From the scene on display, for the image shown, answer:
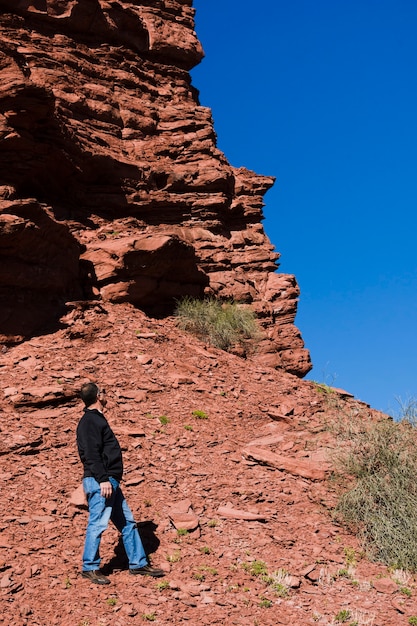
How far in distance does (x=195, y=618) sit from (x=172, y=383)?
6.29 metres

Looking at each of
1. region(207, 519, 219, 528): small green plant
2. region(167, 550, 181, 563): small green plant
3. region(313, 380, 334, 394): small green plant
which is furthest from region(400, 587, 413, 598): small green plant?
region(313, 380, 334, 394): small green plant

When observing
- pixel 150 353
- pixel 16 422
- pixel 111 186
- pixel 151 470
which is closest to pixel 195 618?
pixel 151 470

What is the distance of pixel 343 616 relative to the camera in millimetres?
6578

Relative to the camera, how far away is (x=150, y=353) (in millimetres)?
13344

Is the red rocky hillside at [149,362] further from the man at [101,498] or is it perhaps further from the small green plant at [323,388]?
the man at [101,498]

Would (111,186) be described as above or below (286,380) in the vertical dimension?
above

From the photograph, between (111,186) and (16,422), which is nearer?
(16,422)

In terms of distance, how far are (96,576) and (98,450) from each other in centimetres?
137

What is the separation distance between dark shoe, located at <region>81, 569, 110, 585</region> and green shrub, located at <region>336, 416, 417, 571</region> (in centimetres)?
363

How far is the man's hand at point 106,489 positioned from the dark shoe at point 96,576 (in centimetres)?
87

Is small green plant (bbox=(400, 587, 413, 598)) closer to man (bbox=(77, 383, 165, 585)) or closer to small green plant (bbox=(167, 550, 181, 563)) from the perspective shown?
small green plant (bbox=(167, 550, 181, 563))

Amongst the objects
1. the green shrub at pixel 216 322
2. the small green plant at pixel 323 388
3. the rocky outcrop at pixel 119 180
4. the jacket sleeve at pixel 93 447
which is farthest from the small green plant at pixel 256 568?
the green shrub at pixel 216 322

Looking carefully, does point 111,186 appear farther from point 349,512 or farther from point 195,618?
point 195,618

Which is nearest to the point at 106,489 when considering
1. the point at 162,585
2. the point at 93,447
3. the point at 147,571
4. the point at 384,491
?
the point at 93,447
